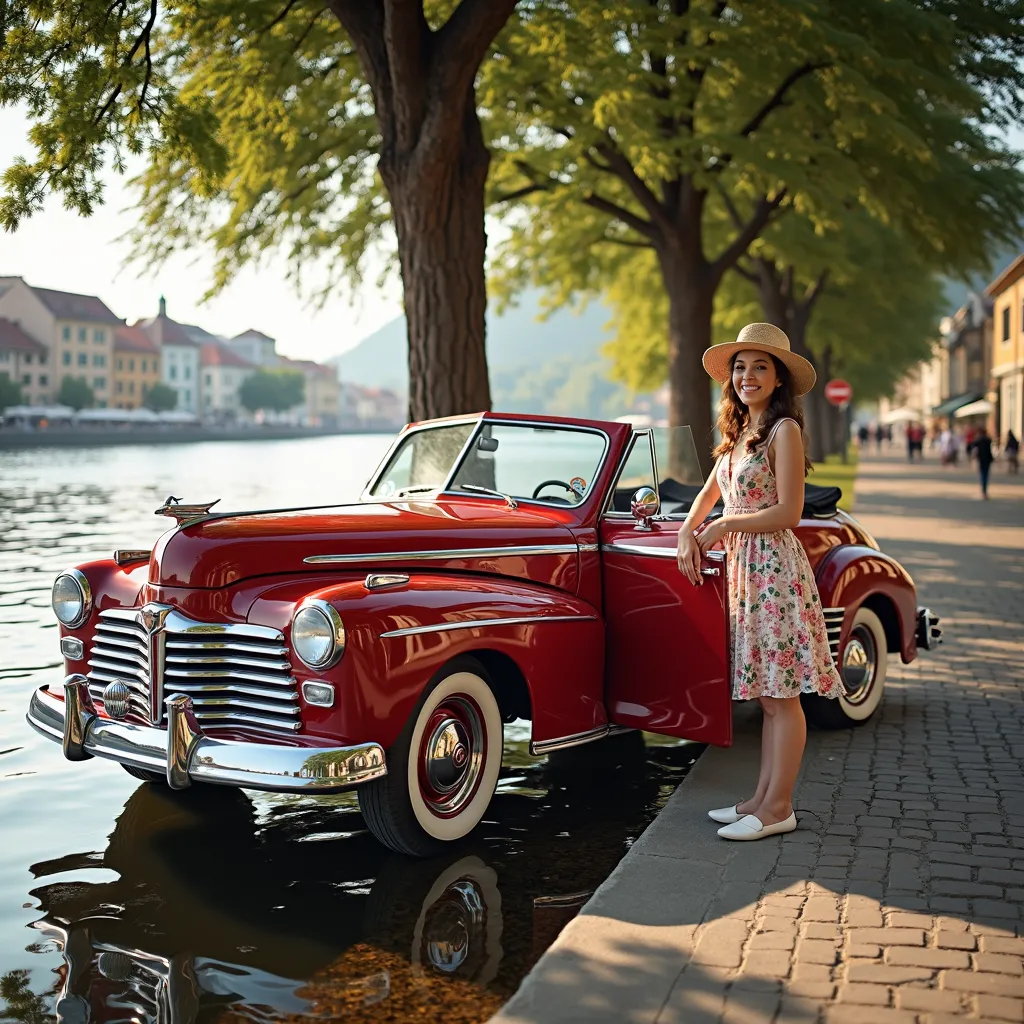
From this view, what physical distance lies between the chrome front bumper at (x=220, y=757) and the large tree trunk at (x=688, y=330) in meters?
15.9

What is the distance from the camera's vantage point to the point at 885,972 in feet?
12.5

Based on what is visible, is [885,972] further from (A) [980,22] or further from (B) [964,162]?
(B) [964,162]

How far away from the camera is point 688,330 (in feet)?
67.1

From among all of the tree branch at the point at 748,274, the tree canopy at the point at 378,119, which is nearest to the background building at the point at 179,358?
the tree branch at the point at 748,274

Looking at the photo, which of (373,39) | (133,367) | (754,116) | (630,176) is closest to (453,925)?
(373,39)

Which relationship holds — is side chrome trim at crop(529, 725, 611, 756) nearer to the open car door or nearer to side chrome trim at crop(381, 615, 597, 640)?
the open car door

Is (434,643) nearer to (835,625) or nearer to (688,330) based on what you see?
(835,625)

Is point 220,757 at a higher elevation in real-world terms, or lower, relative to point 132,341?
lower

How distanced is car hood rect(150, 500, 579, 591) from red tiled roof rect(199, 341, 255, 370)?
529 ft

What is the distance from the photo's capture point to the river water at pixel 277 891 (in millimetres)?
3875

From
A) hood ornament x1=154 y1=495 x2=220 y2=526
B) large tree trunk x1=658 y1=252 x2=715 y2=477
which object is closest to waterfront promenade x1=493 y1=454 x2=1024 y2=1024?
hood ornament x1=154 y1=495 x2=220 y2=526

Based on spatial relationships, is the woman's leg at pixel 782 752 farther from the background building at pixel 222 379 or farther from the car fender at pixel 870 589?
the background building at pixel 222 379

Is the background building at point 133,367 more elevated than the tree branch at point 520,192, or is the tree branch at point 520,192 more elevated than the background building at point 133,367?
the background building at point 133,367

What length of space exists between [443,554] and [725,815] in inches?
63.7
